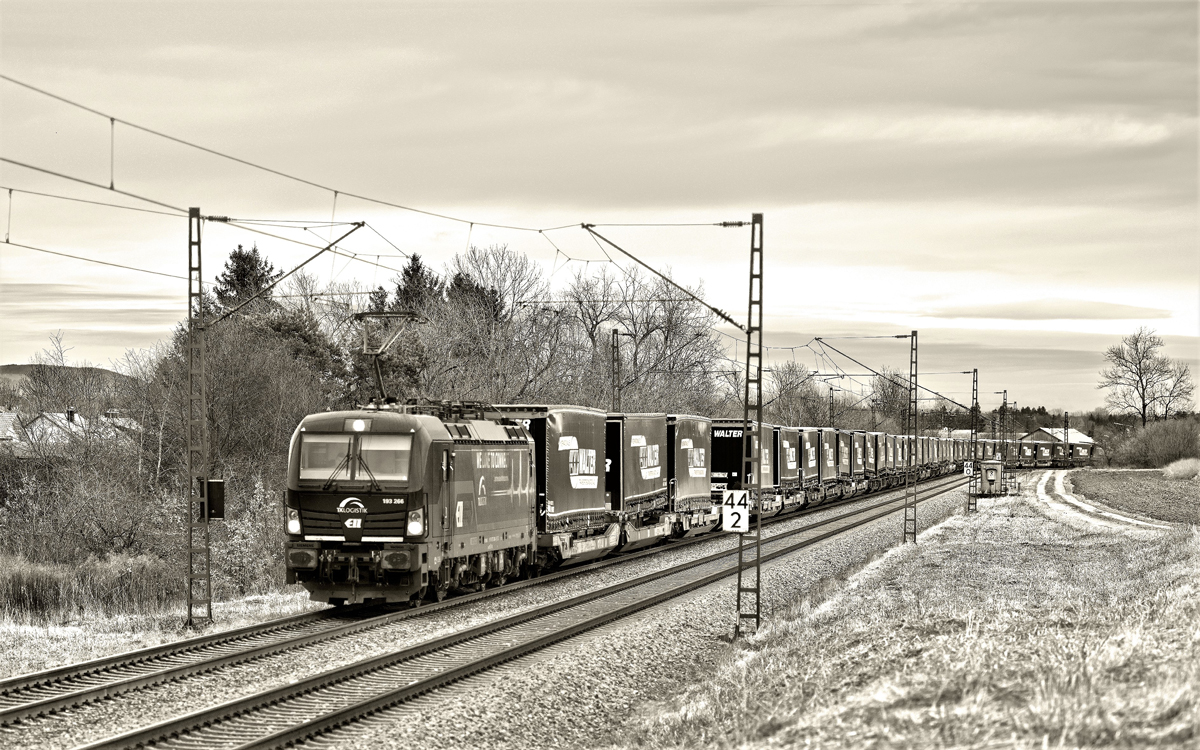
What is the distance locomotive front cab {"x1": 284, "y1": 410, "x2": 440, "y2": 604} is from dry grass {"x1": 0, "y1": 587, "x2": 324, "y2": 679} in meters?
1.61

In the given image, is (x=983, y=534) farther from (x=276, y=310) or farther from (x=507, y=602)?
(x=276, y=310)

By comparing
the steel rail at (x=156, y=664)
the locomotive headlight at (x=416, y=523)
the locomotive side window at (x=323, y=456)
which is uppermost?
the locomotive side window at (x=323, y=456)

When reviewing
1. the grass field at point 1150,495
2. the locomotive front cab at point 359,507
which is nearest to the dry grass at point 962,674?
the locomotive front cab at point 359,507

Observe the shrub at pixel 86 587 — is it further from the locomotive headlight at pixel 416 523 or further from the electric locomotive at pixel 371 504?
the locomotive headlight at pixel 416 523

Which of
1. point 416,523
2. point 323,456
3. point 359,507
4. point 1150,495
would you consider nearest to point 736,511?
point 416,523

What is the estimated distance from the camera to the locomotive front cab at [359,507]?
18516 millimetres

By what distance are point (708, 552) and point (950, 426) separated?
166 m

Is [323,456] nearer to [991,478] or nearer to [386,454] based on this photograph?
[386,454]

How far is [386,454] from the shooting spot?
18828 mm

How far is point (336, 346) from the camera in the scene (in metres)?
58.2

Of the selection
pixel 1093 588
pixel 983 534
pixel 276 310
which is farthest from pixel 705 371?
pixel 1093 588

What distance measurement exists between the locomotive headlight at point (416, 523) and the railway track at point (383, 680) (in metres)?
1.96

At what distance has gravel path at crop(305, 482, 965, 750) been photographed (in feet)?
38.1

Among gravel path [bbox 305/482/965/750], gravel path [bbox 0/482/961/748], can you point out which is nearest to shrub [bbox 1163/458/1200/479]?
gravel path [bbox 0/482/961/748]
